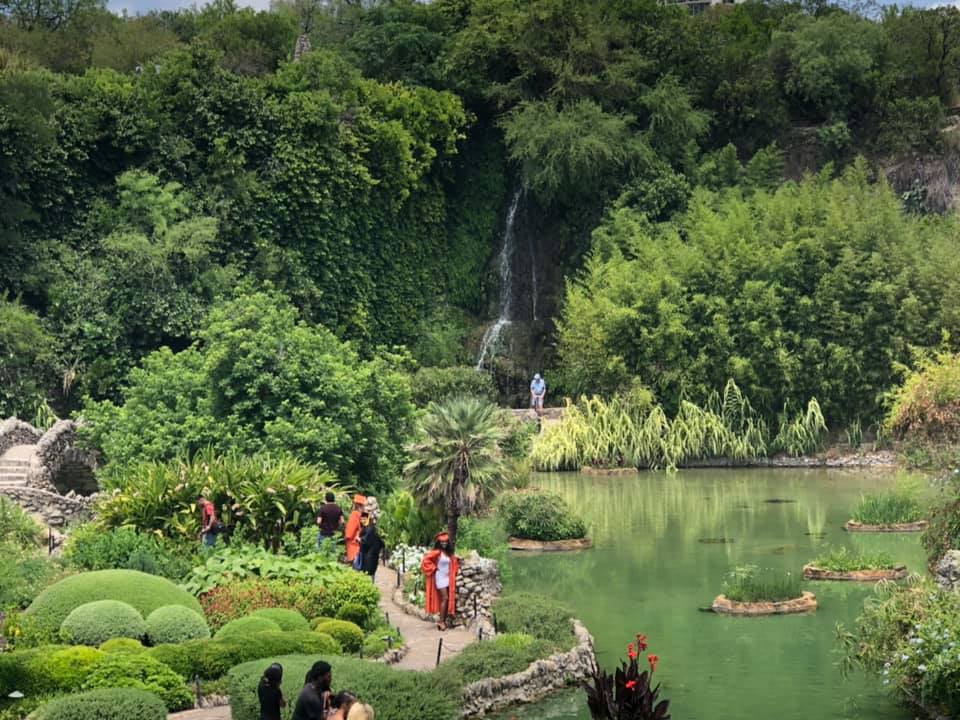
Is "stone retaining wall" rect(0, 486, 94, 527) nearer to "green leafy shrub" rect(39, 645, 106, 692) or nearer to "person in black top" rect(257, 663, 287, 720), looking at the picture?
"green leafy shrub" rect(39, 645, 106, 692)

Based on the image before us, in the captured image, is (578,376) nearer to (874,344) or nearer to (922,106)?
(874,344)

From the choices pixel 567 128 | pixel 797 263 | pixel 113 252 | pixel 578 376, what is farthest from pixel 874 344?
pixel 113 252

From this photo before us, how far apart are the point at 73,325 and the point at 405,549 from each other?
16.5m

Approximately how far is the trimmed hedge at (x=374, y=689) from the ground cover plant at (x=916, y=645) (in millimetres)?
4717

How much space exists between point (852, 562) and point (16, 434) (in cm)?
1700

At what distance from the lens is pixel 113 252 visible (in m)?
40.8

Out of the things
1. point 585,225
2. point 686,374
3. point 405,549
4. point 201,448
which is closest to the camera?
point 405,549

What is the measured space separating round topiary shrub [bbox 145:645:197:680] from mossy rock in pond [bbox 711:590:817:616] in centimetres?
881

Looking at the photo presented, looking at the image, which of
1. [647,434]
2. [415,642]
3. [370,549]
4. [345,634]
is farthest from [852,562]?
[647,434]

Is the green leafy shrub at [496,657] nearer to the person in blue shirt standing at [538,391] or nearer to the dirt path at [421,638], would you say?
the dirt path at [421,638]

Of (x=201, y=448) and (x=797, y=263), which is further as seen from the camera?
(x=797, y=263)

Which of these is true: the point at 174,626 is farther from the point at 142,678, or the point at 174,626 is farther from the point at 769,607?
the point at 769,607

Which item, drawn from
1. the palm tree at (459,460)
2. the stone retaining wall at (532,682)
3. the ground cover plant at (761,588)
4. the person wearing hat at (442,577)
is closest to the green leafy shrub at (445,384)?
the palm tree at (459,460)

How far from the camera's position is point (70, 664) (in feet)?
58.5
